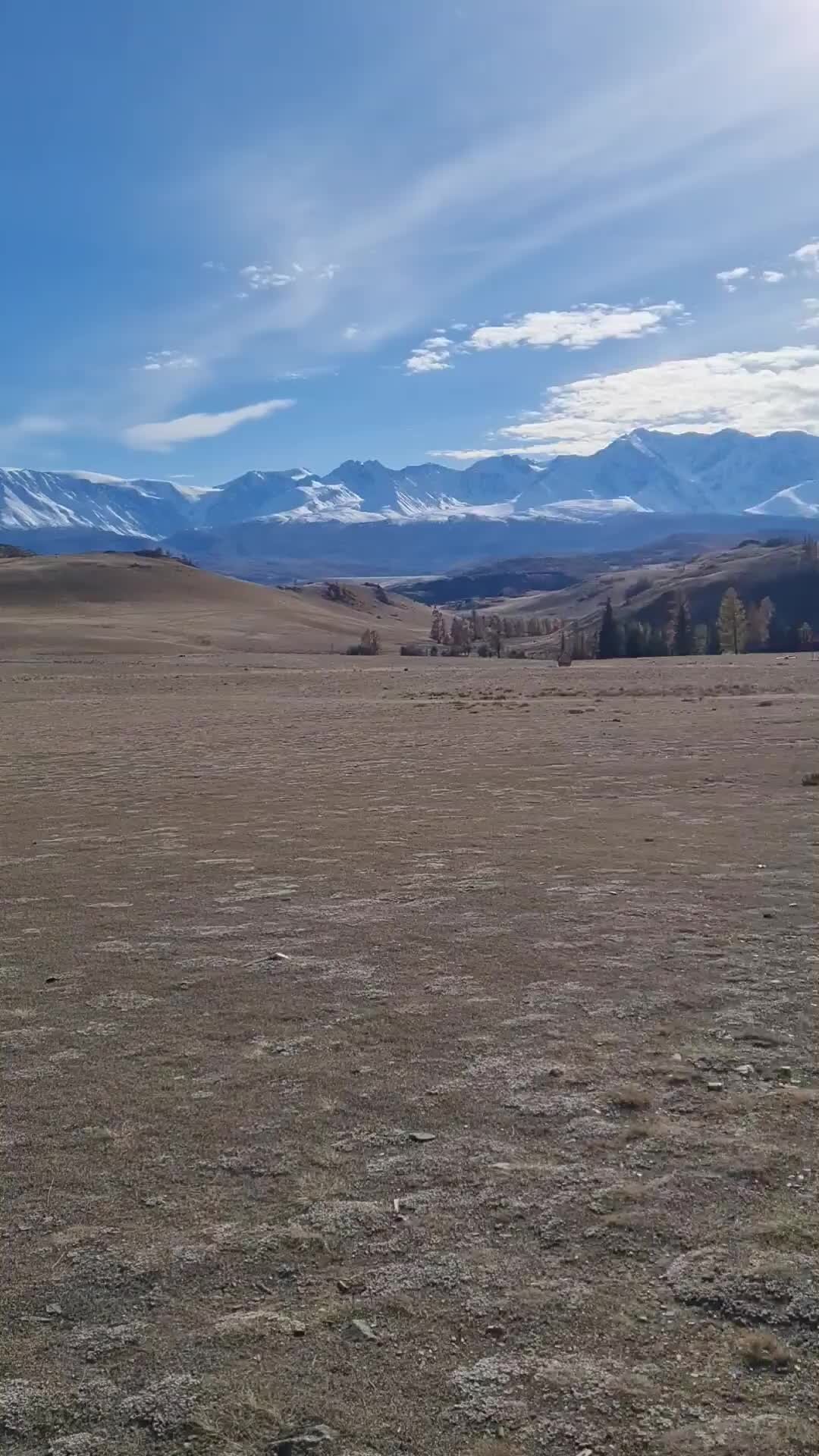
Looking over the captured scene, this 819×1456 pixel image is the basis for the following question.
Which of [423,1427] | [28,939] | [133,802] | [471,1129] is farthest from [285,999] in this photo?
[133,802]

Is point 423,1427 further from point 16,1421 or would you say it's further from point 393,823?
point 393,823

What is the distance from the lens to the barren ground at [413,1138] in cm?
522

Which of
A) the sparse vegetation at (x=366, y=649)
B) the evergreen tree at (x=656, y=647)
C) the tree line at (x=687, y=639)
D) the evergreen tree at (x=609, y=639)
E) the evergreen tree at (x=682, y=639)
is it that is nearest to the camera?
the sparse vegetation at (x=366, y=649)

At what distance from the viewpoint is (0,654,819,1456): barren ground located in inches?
205

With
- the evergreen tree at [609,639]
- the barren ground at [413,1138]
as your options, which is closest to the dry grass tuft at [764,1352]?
the barren ground at [413,1138]

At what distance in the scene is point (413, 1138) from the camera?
25.4 feet

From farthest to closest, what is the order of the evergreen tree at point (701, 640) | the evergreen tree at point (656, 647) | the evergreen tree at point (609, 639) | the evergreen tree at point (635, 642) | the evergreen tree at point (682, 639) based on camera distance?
the evergreen tree at point (609, 639), the evergreen tree at point (701, 640), the evergreen tree at point (635, 642), the evergreen tree at point (656, 647), the evergreen tree at point (682, 639)

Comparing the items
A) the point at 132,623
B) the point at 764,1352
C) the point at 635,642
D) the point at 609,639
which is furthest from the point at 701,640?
the point at 764,1352

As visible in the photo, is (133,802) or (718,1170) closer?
(718,1170)

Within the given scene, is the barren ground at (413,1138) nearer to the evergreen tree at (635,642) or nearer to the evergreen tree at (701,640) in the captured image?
the evergreen tree at (635,642)

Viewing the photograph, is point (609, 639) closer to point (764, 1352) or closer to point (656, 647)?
point (656, 647)

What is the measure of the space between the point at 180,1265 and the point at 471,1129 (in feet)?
8.22

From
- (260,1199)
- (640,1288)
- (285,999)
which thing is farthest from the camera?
(285,999)

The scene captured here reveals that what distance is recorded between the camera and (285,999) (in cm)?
1077
